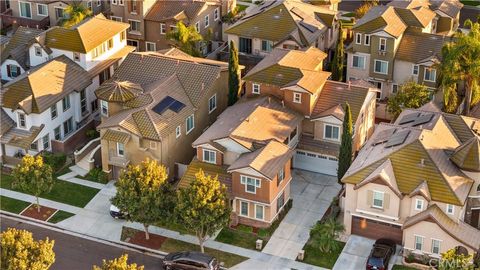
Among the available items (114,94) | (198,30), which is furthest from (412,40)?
(114,94)

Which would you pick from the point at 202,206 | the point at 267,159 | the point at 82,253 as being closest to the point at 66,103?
the point at 82,253

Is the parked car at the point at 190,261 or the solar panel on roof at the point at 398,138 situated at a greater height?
the solar panel on roof at the point at 398,138

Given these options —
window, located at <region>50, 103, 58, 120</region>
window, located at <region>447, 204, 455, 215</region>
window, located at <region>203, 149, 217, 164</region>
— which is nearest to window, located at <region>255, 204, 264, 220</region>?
window, located at <region>203, 149, 217, 164</region>

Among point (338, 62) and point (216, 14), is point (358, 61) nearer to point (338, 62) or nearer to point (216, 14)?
point (338, 62)

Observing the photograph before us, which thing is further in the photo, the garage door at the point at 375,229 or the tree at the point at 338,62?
the tree at the point at 338,62

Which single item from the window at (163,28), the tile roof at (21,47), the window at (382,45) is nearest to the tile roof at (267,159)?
the window at (382,45)

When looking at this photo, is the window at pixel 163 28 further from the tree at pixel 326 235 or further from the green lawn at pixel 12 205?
the tree at pixel 326 235
